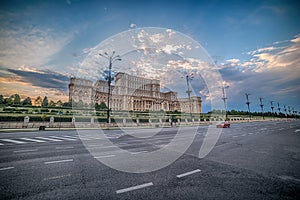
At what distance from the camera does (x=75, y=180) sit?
14.0 ft

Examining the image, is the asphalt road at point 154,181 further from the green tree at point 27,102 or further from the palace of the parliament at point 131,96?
the green tree at point 27,102

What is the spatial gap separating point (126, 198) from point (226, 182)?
2.76 meters

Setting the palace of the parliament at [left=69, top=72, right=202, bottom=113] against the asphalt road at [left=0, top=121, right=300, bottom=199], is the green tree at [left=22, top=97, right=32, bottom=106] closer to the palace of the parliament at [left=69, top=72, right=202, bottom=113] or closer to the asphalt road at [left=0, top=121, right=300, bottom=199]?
the palace of the parliament at [left=69, top=72, right=202, bottom=113]

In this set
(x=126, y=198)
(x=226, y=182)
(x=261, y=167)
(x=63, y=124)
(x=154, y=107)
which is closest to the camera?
(x=126, y=198)

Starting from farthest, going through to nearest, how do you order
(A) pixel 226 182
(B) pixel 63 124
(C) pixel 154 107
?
(C) pixel 154 107 → (B) pixel 63 124 → (A) pixel 226 182

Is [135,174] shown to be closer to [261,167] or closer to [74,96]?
[261,167]

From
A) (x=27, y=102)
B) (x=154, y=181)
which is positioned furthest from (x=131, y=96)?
(x=154, y=181)

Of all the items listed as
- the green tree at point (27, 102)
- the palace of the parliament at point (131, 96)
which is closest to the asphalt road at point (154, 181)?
the palace of the parliament at point (131, 96)

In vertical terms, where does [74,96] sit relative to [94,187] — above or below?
above

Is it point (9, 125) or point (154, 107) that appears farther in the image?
point (154, 107)

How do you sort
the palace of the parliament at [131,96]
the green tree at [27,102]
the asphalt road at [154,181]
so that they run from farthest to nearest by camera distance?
the palace of the parliament at [131,96] → the green tree at [27,102] → the asphalt road at [154,181]

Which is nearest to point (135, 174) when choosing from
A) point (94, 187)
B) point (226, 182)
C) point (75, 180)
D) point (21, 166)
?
point (94, 187)

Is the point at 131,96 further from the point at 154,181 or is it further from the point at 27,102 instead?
the point at 154,181

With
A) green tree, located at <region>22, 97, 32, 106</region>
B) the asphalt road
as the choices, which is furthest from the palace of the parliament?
the asphalt road
